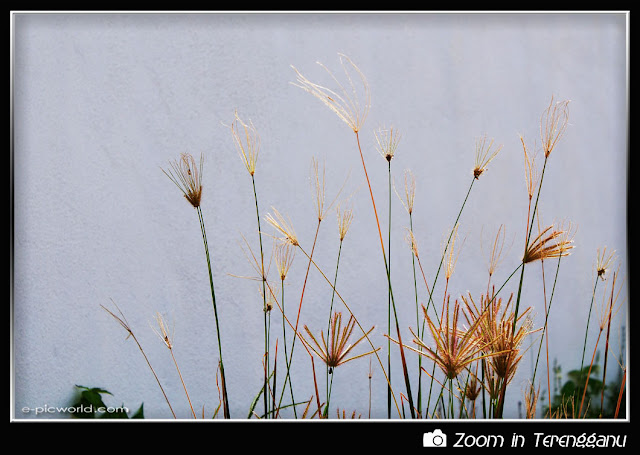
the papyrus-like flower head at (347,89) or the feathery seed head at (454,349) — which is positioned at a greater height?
the papyrus-like flower head at (347,89)

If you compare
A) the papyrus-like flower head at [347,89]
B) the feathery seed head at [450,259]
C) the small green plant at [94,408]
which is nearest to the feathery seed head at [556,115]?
the feathery seed head at [450,259]

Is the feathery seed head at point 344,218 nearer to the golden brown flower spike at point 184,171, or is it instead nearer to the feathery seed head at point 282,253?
the feathery seed head at point 282,253

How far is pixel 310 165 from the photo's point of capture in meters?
2.22

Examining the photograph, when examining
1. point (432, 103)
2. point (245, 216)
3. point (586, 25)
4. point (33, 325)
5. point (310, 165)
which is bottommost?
point (33, 325)

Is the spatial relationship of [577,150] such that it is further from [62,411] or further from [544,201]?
[62,411]

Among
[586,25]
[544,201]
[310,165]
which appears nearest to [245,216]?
[310,165]

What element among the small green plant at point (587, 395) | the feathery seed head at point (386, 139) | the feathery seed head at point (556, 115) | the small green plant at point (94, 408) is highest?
the feathery seed head at point (556, 115)

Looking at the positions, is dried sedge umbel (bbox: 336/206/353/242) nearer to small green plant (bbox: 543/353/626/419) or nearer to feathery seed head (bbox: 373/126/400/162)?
feathery seed head (bbox: 373/126/400/162)

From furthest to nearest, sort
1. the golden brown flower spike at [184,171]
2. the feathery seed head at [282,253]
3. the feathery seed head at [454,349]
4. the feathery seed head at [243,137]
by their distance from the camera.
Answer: the feathery seed head at [243,137]
the golden brown flower spike at [184,171]
the feathery seed head at [282,253]
the feathery seed head at [454,349]

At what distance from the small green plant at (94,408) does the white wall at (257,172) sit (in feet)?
0.12

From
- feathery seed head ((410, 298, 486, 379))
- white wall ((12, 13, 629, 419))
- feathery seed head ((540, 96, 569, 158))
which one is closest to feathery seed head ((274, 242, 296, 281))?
white wall ((12, 13, 629, 419))

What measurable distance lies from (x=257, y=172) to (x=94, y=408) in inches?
36.5
